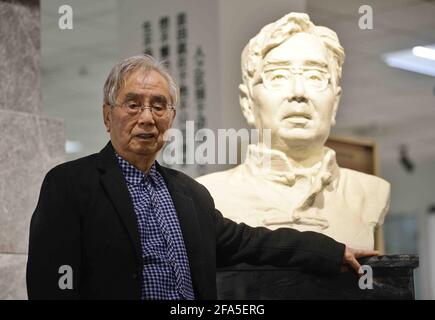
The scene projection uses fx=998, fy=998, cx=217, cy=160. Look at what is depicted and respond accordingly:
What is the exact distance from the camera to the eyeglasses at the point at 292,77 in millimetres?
3396

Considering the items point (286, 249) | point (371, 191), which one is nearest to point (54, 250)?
point (286, 249)

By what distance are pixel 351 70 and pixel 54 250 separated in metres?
5.00

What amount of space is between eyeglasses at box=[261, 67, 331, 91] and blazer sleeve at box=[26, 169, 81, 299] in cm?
115

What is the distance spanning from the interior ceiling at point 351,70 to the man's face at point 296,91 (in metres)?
1.11

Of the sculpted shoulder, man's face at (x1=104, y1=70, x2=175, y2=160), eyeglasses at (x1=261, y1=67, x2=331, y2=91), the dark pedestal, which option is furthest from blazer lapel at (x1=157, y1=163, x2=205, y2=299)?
the sculpted shoulder

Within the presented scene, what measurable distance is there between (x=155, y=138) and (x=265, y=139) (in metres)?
0.93

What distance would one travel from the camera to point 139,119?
2.57m

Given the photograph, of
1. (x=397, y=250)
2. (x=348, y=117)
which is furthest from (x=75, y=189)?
(x=397, y=250)

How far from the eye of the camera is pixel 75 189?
98.8 inches

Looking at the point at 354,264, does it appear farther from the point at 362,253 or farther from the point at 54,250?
the point at 54,250

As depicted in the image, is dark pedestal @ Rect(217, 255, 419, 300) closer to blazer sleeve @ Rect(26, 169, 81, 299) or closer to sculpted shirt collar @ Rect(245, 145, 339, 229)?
sculpted shirt collar @ Rect(245, 145, 339, 229)

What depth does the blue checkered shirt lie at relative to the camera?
2.49 metres

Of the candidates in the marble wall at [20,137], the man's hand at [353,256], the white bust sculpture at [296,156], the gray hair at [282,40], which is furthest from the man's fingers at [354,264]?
the marble wall at [20,137]

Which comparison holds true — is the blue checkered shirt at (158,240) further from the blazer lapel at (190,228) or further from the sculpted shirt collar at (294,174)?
the sculpted shirt collar at (294,174)
